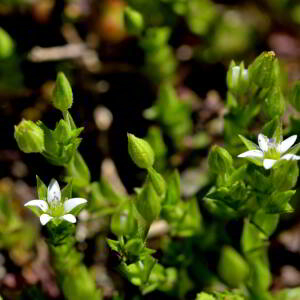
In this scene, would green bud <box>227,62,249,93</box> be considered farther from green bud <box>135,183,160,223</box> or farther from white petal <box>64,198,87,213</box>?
white petal <box>64,198,87,213</box>

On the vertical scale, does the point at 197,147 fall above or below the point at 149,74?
below

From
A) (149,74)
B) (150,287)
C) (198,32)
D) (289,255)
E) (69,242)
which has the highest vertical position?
(198,32)

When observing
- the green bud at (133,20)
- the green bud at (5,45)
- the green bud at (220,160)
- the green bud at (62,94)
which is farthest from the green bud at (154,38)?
the green bud at (220,160)

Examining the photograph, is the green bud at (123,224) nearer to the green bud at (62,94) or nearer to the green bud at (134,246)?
the green bud at (134,246)

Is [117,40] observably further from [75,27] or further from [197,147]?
[197,147]

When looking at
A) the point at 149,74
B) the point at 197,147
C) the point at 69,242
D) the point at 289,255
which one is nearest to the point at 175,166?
the point at 197,147

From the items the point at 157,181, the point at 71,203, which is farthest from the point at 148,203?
the point at 71,203

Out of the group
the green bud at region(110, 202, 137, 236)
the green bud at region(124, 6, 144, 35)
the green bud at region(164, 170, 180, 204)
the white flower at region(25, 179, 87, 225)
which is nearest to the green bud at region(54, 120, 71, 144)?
the white flower at region(25, 179, 87, 225)
